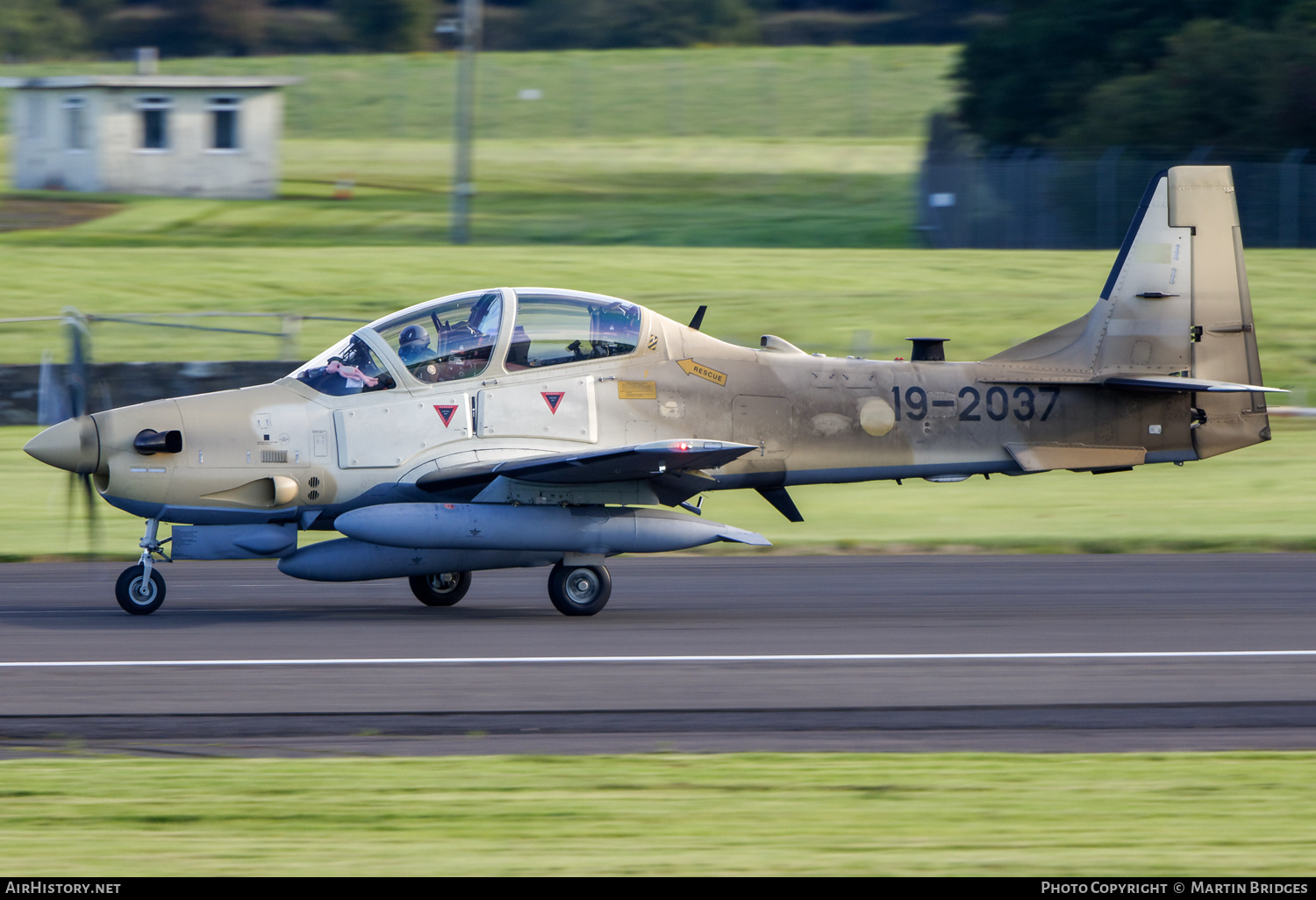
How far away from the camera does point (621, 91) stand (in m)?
77.1

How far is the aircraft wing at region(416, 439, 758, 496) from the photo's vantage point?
433 inches

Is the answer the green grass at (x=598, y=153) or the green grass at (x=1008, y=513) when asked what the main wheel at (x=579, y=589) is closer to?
the green grass at (x=1008, y=513)

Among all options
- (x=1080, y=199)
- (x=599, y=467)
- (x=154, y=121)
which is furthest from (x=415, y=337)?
(x=154, y=121)

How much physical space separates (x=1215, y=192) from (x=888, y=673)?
6.30m

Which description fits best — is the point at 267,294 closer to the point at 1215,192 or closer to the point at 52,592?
the point at 52,592

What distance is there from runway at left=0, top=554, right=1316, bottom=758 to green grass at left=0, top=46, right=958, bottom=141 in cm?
5680

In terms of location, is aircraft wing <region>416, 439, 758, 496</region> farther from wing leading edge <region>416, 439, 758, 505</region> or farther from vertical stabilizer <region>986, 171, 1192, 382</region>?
vertical stabilizer <region>986, 171, 1192, 382</region>

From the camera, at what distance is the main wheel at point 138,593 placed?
11.5m

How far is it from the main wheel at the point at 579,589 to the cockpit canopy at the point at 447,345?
165cm

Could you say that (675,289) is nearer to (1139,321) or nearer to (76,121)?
(1139,321)

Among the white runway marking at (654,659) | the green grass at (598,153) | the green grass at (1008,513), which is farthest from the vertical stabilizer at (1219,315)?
the green grass at (598,153)

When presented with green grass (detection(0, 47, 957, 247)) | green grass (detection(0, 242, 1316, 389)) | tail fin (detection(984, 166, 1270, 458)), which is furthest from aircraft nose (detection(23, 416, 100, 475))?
green grass (detection(0, 47, 957, 247))

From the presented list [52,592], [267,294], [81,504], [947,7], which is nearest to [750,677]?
[52,592]

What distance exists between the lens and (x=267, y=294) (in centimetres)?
3019
